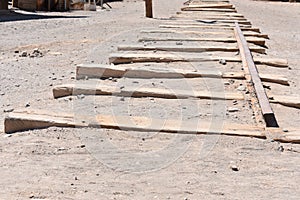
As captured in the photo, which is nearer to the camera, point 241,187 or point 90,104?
point 241,187

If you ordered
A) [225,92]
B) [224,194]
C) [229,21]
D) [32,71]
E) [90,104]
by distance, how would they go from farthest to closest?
[229,21] → [32,71] → [225,92] → [90,104] → [224,194]

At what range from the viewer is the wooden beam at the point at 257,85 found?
516cm

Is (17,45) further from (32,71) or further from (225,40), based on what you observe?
(225,40)

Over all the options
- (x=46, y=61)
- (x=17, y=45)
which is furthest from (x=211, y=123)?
(x=17, y=45)

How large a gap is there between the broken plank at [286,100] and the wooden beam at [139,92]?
0.38 metres

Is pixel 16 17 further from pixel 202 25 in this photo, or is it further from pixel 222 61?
pixel 222 61

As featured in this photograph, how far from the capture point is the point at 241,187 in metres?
3.86

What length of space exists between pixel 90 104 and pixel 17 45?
639 centimetres

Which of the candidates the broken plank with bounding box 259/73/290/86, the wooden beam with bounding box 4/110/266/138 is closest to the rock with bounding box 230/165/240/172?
the wooden beam with bounding box 4/110/266/138

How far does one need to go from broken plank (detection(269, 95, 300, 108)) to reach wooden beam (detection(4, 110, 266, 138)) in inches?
47.0

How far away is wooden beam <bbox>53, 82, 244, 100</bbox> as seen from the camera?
6062 millimetres

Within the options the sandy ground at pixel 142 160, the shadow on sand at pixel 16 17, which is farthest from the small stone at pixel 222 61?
the shadow on sand at pixel 16 17

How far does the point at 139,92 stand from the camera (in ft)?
20.0

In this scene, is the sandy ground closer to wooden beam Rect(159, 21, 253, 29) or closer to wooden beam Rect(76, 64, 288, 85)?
wooden beam Rect(76, 64, 288, 85)
